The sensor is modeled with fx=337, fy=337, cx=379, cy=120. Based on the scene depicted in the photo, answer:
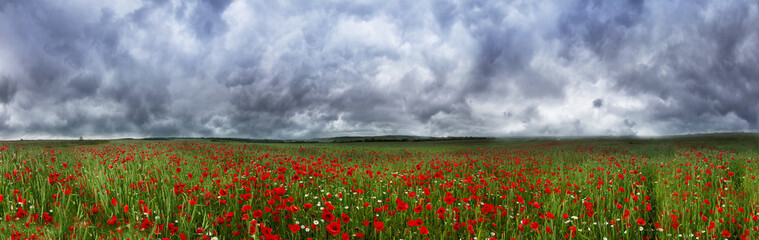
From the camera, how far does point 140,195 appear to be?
5449 millimetres

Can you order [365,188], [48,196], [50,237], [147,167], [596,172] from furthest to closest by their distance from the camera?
[596,172] → [147,167] → [365,188] → [48,196] → [50,237]

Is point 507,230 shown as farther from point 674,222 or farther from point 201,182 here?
point 201,182

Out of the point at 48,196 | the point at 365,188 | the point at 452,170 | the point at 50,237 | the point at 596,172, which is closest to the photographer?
the point at 50,237

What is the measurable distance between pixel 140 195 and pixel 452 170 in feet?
26.7

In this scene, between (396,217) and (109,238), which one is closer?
(109,238)

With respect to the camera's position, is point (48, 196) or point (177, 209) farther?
point (48, 196)

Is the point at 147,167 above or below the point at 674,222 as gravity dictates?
above

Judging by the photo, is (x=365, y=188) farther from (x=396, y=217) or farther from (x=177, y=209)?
(x=177, y=209)

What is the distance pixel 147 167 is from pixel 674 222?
1011 cm

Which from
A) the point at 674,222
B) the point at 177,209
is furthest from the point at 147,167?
the point at 674,222

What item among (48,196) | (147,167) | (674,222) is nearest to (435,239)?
(674,222)

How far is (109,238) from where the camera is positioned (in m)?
3.49

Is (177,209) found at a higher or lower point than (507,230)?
higher

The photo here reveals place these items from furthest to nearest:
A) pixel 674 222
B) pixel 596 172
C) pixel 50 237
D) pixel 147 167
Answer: pixel 596 172
pixel 147 167
pixel 674 222
pixel 50 237
